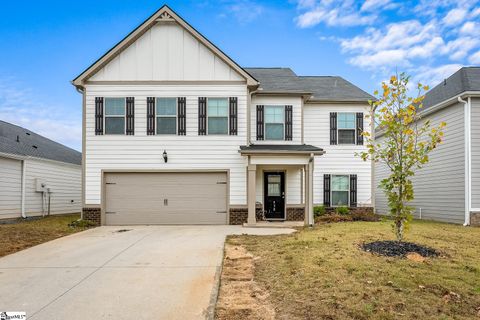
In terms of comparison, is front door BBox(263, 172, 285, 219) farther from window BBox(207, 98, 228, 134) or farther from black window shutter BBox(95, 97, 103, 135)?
black window shutter BBox(95, 97, 103, 135)

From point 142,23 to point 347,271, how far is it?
12244mm

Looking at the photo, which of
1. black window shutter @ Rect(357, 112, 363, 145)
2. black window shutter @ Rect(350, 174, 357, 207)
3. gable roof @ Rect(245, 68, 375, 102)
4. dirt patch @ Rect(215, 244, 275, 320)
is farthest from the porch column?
dirt patch @ Rect(215, 244, 275, 320)

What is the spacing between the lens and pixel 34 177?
1792 cm

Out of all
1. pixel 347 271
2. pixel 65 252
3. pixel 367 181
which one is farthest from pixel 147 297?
pixel 367 181

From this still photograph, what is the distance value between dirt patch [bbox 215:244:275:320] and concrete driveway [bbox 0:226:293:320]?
0.56ft

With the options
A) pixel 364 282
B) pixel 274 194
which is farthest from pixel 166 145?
pixel 364 282

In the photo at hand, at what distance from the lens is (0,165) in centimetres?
1562

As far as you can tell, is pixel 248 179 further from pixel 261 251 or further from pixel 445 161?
pixel 445 161

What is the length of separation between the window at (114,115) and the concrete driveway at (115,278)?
5042 mm

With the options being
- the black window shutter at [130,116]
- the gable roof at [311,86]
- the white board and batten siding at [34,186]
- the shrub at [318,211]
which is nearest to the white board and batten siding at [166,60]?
the black window shutter at [130,116]

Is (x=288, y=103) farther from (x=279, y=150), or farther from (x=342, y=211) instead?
(x=342, y=211)

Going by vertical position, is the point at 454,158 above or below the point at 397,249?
above

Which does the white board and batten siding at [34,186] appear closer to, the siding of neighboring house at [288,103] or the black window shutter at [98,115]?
the black window shutter at [98,115]

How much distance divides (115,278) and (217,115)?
896 cm
